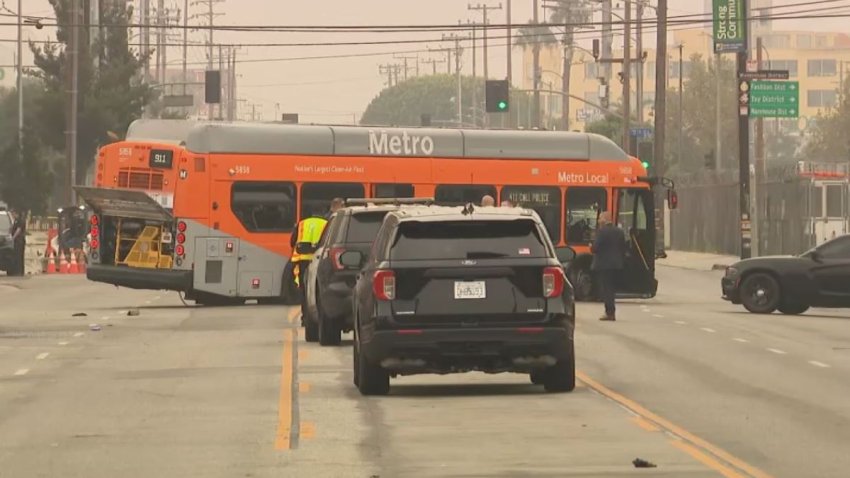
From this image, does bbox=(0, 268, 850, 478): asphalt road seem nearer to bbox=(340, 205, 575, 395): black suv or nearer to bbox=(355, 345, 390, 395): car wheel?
bbox=(355, 345, 390, 395): car wheel

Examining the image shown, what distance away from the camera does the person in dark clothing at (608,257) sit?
30641 millimetres

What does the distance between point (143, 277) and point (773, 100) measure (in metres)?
28.3

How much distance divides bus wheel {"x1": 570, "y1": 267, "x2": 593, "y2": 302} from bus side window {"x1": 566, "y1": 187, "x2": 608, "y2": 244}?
625mm

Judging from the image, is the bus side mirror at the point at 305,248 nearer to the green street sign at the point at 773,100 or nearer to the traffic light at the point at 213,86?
the green street sign at the point at 773,100

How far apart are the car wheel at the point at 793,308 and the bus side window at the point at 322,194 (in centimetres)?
857

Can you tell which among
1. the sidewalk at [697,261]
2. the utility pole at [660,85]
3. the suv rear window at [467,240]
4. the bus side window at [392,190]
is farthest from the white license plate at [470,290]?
the sidewalk at [697,261]

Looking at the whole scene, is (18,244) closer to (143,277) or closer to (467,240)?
(143,277)

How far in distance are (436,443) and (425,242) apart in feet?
11.8

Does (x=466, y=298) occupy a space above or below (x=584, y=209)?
below

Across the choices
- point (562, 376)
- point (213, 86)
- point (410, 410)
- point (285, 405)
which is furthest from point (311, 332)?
point (213, 86)

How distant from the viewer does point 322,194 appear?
1449 inches

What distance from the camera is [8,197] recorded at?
67.9 metres

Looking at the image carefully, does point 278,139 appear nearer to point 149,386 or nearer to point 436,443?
point 149,386

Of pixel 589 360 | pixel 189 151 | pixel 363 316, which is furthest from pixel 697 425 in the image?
pixel 189 151
